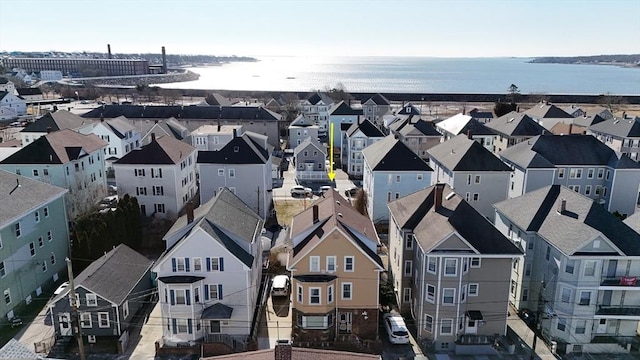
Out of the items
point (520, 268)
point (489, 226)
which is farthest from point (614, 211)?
point (489, 226)

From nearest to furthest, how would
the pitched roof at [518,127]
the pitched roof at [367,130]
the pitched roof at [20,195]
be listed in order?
1. the pitched roof at [20,195]
2. the pitched roof at [518,127]
3. the pitched roof at [367,130]

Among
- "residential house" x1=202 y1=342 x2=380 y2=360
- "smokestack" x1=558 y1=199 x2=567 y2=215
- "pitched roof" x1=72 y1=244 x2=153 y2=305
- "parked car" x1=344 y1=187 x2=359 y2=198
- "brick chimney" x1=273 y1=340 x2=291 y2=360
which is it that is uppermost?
"smokestack" x1=558 y1=199 x2=567 y2=215

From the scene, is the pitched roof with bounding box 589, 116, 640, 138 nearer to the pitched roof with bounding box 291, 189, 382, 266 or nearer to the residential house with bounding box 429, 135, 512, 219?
the residential house with bounding box 429, 135, 512, 219

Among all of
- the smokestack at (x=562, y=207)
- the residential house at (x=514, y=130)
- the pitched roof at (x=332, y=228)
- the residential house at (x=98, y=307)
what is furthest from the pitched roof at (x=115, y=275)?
the residential house at (x=514, y=130)

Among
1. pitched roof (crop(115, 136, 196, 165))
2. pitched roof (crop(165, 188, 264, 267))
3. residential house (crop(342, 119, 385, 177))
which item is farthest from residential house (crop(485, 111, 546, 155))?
pitched roof (crop(165, 188, 264, 267))

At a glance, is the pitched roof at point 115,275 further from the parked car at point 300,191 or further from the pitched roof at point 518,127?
the pitched roof at point 518,127

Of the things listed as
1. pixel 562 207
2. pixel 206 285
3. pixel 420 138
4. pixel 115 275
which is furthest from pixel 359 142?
pixel 115 275
